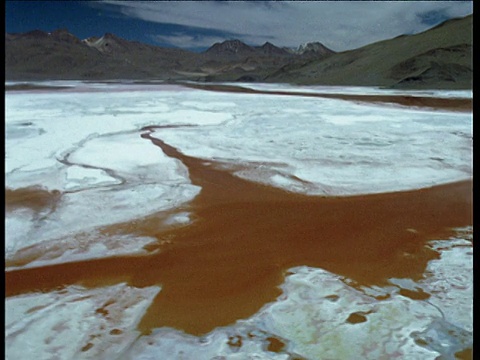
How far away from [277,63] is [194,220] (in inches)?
3627

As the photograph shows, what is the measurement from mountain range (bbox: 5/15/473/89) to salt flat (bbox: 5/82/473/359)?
1465 mm

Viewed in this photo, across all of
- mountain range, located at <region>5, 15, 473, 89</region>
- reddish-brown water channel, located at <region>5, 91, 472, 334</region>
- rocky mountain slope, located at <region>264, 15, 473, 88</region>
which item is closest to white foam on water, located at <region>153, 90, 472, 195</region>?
reddish-brown water channel, located at <region>5, 91, 472, 334</region>

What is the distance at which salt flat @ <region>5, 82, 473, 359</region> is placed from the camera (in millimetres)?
1927

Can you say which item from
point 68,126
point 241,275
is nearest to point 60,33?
point 68,126

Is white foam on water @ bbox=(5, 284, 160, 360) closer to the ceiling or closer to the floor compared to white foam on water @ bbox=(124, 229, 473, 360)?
closer to the ceiling

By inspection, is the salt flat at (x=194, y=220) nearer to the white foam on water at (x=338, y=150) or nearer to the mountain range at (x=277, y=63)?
the white foam on water at (x=338, y=150)

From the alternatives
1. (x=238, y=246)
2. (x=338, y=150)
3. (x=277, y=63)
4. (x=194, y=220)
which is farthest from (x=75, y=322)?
(x=277, y=63)

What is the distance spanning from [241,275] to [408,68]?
38.1m

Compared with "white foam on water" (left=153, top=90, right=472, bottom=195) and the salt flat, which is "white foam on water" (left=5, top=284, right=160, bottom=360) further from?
"white foam on water" (left=153, top=90, right=472, bottom=195)

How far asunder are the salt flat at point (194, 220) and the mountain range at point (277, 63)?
1.46m

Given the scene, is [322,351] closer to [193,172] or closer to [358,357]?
[358,357]

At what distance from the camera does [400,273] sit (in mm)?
2578

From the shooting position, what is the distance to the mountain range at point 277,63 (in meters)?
35.4

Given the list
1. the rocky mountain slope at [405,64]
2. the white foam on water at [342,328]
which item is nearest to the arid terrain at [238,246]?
the white foam on water at [342,328]
